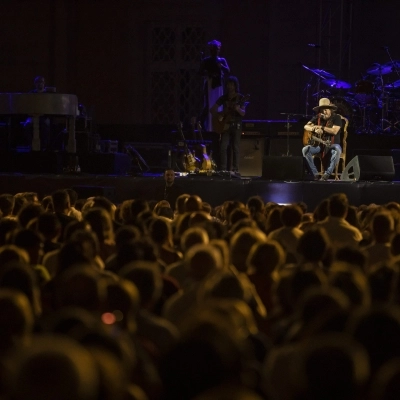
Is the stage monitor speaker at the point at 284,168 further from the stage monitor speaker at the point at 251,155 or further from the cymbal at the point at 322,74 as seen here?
the cymbal at the point at 322,74

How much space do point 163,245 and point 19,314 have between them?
121 inches

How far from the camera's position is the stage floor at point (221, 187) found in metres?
13.0

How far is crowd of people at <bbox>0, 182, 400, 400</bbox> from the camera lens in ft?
7.75

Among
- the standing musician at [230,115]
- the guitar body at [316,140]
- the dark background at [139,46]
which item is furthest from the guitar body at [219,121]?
the dark background at [139,46]

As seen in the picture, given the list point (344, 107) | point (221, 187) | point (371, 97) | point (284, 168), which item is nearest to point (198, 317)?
point (221, 187)

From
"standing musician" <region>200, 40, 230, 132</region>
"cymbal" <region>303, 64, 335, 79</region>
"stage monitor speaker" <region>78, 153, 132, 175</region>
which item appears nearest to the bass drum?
"cymbal" <region>303, 64, 335, 79</region>

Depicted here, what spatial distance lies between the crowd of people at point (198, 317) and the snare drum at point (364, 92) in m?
9.87

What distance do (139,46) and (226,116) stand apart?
18.2 feet

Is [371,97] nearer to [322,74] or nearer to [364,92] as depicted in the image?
[364,92]

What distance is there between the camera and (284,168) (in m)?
13.6

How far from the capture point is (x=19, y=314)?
317 cm

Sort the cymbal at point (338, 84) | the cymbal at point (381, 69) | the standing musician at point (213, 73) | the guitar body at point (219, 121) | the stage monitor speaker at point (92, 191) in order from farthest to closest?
1. the cymbal at point (381, 69)
2. the cymbal at point (338, 84)
3. the standing musician at point (213, 73)
4. the guitar body at point (219, 121)
5. the stage monitor speaker at point (92, 191)

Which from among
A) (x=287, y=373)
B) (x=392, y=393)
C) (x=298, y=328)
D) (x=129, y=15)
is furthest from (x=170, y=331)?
(x=129, y=15)

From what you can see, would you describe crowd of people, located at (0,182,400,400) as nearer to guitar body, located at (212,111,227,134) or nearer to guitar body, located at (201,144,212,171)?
guitar body, located at (212,111,227,134)
